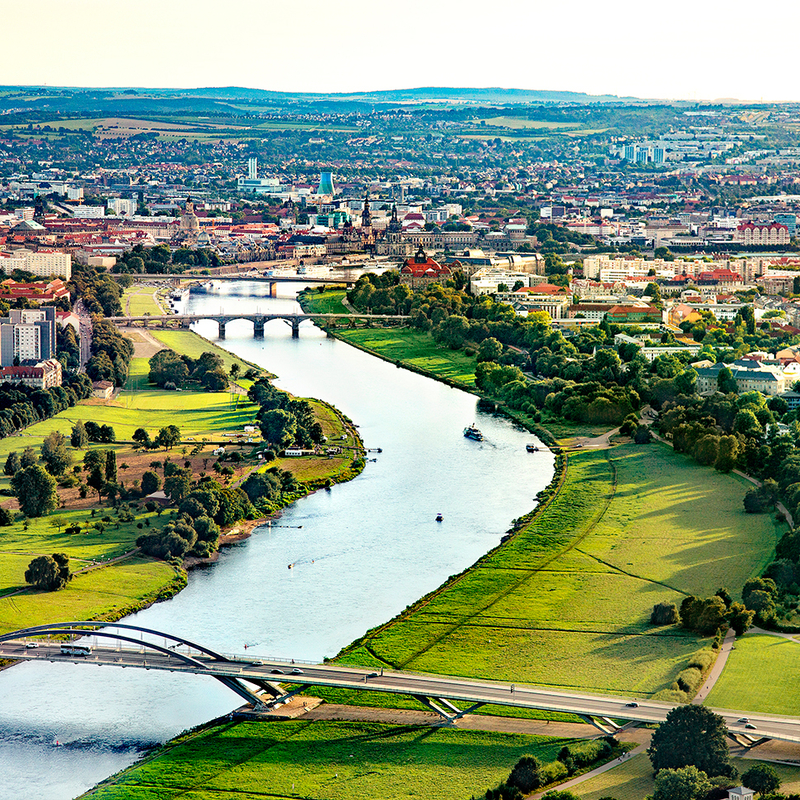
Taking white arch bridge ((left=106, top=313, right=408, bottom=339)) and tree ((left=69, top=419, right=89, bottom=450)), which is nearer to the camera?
tree ((left=69, top=419, right=89, bottom=450))

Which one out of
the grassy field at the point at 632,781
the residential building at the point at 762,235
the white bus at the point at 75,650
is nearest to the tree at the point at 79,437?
the white bus at the point at 75,650

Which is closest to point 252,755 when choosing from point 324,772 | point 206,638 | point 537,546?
point 324,772

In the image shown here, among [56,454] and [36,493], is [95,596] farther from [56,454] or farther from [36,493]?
[56,454]

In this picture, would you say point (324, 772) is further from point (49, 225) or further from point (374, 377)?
point (49, 225)

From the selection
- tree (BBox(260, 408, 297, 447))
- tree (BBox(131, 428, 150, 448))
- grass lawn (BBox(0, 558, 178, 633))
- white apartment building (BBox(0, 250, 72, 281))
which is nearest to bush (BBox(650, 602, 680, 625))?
grass lawn (BBox(0, 558, 178, 633))

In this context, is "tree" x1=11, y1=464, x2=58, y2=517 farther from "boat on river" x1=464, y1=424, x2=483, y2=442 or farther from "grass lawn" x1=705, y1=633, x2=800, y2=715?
"grass lawn" x1=705, y1=633, x2=800, y2=715

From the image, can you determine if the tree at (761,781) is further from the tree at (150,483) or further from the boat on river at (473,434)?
the boat on river at (473,434)

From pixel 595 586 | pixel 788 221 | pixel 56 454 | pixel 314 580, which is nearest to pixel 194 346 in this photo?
pixel 56 454
